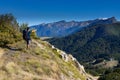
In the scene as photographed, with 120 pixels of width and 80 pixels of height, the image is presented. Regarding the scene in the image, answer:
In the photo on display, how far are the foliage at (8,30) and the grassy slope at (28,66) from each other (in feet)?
6.13

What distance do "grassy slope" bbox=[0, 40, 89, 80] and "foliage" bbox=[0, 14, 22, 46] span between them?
1.87m

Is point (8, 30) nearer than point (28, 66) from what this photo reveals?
No

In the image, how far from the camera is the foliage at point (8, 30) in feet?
200

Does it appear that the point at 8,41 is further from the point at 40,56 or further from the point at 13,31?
the point at 40,56

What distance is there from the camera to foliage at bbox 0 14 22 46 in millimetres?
61103

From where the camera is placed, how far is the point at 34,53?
195ft

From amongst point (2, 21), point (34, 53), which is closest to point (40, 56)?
point (34, 53)

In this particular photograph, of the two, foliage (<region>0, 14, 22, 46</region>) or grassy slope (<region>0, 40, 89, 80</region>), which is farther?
foliage (<region>0, 14, 22, 46</region>)

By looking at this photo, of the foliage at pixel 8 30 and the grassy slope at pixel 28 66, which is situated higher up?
the foliage at pixel 8 30

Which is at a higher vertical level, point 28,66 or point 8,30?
point 8,30

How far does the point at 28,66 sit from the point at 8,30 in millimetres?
14876

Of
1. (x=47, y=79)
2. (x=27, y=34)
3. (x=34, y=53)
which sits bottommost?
(x=47, y=79)

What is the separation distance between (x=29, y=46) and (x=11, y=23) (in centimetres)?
932

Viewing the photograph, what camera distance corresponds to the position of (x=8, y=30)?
64.0 metres
